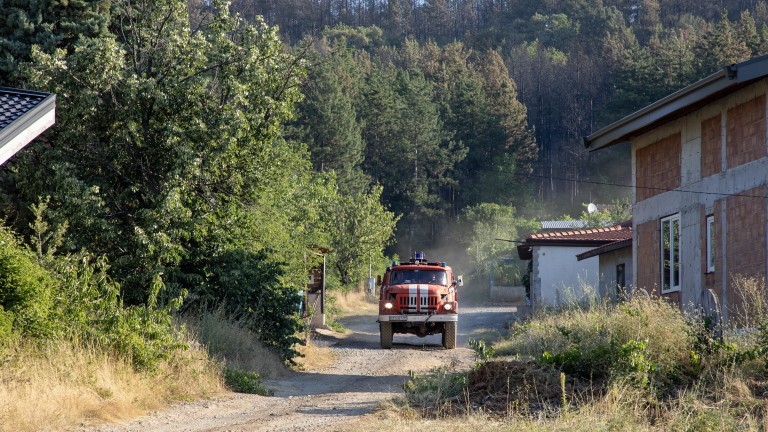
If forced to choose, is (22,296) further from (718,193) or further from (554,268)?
(554,268)

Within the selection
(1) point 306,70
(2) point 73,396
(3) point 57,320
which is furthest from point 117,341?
(1) point 306,70

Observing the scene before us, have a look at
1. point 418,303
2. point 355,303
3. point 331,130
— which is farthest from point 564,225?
point 418,303

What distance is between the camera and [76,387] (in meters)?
12.3

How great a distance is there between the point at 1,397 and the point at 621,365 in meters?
7.85

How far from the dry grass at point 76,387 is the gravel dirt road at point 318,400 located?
351 millimetres

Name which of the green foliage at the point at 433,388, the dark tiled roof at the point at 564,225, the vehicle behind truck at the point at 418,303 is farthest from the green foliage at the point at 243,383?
the dark tiled roof at the point at 564,225

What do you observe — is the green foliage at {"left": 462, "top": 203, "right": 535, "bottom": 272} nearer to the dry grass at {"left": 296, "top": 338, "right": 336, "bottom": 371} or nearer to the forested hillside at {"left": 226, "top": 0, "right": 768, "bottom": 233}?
the forested hillside at {"left": 226, "top": 0, "right": 768, "bottom": 233}

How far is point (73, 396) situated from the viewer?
11930 millimetres

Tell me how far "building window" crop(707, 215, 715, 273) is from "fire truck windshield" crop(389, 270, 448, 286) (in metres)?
9.42

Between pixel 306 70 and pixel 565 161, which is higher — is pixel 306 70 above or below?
below

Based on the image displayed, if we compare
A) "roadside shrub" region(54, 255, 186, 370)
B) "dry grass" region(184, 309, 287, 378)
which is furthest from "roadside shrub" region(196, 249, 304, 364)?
"roadside shrub" region(54, 255, 186, 370)

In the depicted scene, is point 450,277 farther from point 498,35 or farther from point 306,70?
point 498,35

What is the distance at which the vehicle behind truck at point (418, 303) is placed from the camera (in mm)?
27125

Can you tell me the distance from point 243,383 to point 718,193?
10.3 meters
